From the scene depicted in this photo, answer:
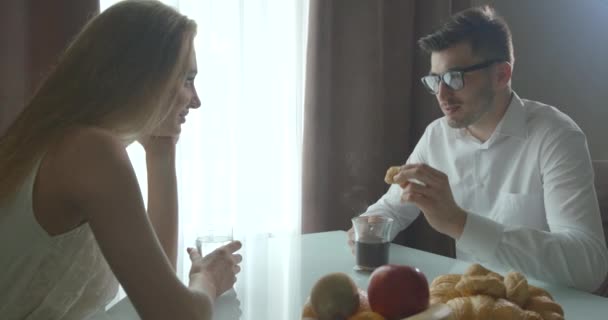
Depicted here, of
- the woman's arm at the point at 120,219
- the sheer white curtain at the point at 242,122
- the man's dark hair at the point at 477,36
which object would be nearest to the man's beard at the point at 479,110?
the man's dark hair at the point at 477,36

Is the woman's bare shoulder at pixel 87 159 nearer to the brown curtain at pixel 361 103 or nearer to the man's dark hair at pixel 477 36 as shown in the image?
the man's dark hair at pixel 477 36

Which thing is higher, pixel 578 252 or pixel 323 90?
pixel 323 90

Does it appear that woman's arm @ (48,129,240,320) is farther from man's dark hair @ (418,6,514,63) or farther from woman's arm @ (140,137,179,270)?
man's dark hair @ (418,6,514,63)

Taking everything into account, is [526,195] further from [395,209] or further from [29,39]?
[29,39]

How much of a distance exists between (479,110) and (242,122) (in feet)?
2.97

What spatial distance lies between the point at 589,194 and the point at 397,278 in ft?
2.94

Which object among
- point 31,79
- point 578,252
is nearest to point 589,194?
point 578,252

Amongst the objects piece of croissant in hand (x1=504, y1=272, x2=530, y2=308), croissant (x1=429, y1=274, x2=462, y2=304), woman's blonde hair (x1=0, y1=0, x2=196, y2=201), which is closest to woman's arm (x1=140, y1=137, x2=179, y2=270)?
woman's blonde hair (x1=0, y1=0, x2=196, y2=201)

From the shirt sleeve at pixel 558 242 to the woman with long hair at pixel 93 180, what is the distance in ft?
2.25

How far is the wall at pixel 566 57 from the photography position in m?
3.01

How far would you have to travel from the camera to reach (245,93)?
2.11 metres

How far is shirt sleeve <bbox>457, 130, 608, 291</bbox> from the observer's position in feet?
4.14

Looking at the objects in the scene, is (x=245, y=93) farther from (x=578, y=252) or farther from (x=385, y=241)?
(x=578, y=252)

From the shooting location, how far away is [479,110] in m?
1.77
